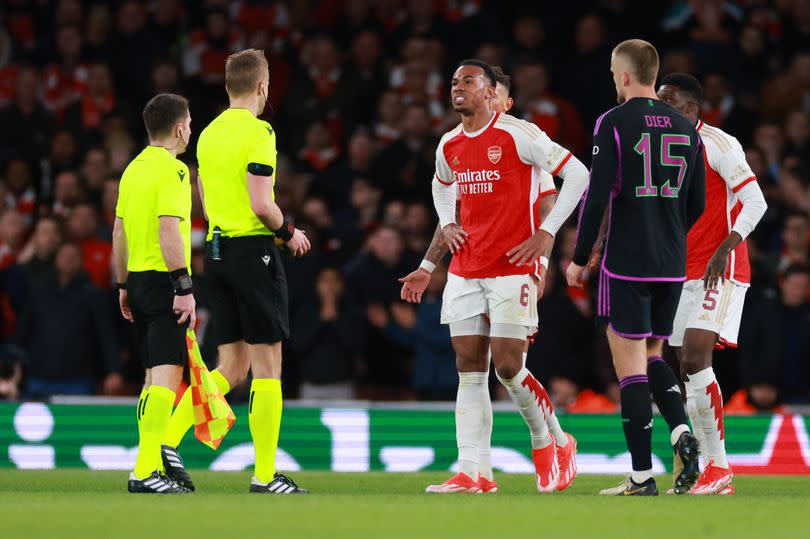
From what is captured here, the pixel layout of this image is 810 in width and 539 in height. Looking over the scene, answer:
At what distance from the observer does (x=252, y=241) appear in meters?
8.32

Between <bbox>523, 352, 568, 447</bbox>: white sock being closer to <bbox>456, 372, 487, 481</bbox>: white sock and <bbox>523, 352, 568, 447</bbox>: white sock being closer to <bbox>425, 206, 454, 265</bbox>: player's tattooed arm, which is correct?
<bbox>456, 372, 487, 481</bbox>: white sock

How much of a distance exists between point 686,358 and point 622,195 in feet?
4.18

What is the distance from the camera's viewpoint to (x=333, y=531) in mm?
6223

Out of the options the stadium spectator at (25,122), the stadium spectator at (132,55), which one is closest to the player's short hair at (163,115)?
the stadium spectator at (25,122)

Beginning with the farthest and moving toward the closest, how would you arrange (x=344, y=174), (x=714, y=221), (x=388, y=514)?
(x=344, y=174)
(x=714, y=221)
(x=388, y=514)

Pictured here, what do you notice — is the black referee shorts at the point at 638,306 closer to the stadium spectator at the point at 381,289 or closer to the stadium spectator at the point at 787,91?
the stadium spectator at the point at 381,289

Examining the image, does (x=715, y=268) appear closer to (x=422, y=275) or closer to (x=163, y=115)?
(x=422, y=275)

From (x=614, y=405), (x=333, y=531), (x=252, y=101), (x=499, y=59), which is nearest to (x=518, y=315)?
(x=252, y=101)

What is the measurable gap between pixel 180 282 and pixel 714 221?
3.18 metres

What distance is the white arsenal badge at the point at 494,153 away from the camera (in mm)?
8625

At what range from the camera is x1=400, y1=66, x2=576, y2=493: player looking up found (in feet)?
28.7

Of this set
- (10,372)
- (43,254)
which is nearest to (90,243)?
(43,254)

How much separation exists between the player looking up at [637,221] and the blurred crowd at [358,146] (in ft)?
15.7

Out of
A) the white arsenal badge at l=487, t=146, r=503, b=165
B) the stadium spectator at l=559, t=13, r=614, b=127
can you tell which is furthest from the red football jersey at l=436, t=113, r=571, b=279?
the stadium spectator at l=559, t=13, r=614, b=127
